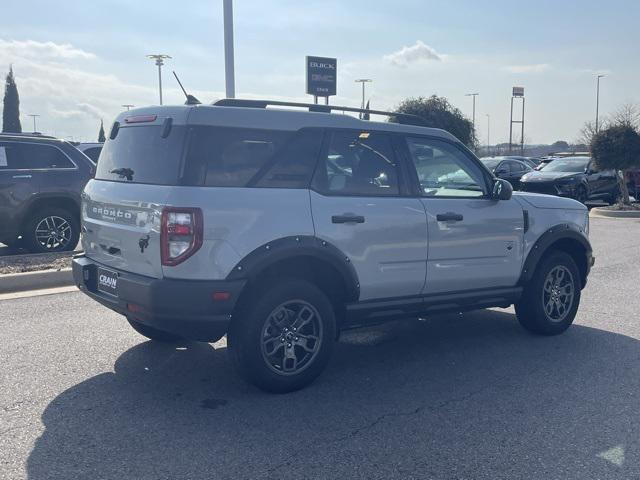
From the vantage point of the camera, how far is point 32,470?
362 cm

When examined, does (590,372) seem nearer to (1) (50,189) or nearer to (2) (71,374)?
(2) (71,374)

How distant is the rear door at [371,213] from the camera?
493 cm

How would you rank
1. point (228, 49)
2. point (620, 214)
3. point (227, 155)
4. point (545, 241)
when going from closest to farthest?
point (227, 155), point (545, 241), point (228, 49), point (620, 214)

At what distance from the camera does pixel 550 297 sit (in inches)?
255

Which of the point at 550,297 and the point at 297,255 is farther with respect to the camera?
the point at 550,297

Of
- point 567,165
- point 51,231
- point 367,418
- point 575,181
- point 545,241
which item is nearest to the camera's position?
point 367,418

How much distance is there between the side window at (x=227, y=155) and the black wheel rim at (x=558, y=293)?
3.10m

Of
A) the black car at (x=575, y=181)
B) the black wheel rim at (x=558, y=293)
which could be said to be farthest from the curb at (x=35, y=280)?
the black car at (x=575, y=181)

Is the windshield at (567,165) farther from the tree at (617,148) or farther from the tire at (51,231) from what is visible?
the tire at (51,231)

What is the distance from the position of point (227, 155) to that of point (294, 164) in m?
0.51

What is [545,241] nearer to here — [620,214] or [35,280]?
[35,280]

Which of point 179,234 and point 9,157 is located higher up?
point 9,157

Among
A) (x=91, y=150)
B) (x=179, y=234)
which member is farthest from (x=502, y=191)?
(x=91, y=150)

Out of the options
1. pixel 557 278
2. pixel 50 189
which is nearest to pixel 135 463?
pixel 557 278
